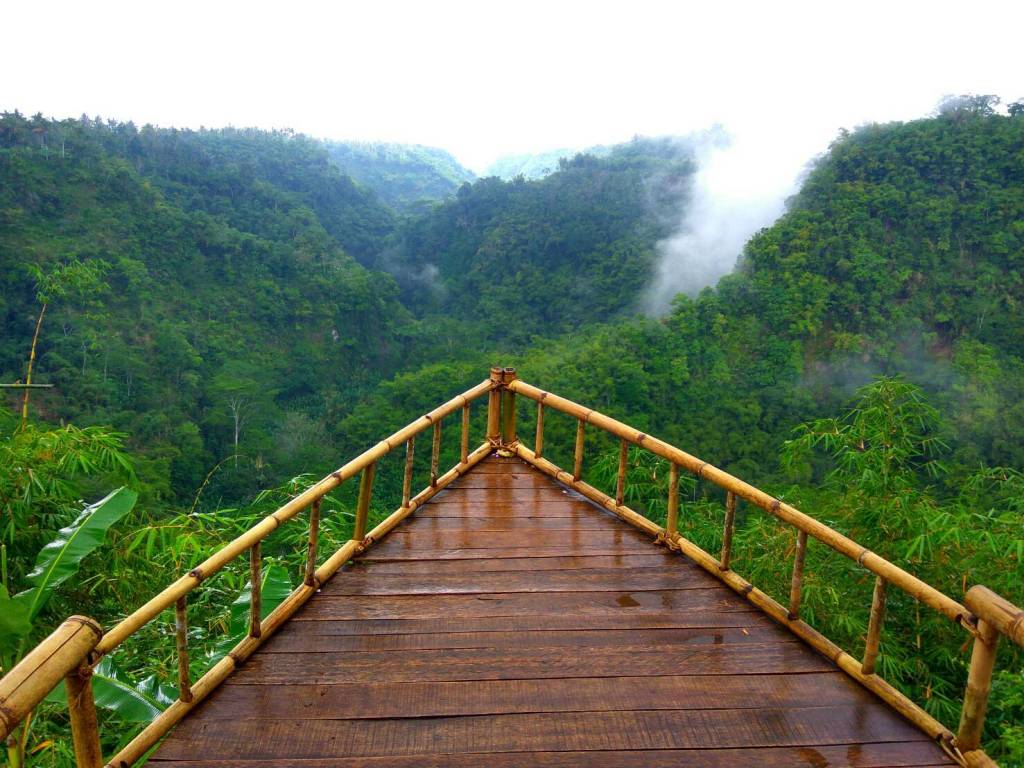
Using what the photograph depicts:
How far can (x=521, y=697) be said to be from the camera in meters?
1.79

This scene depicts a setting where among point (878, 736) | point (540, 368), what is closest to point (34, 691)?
point (878, 736)

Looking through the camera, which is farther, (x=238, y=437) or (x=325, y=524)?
(x=238, y=437)

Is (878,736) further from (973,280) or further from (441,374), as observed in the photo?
(973,280)

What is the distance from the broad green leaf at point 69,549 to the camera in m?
2.11

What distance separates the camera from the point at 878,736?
169cm

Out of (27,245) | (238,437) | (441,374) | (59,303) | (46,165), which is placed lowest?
(238,437)

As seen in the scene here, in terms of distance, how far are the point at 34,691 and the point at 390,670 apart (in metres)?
0.87

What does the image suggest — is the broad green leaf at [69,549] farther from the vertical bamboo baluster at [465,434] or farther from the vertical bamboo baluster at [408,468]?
the vertical bamboo baluster at [465,434]

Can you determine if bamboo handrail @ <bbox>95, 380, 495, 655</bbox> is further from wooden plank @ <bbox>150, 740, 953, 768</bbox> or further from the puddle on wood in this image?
the puddle on wood

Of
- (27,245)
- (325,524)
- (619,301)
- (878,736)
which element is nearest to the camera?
(878,736)

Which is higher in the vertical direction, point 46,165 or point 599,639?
point 46,165

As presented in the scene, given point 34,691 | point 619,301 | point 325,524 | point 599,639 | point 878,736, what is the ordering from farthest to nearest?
point 619,301, point 325,524, point 599,639, point 878,736, point 34,691

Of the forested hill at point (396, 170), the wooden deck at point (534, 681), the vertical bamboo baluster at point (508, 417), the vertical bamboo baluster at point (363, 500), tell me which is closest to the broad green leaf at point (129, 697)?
the wooden deck at point (534, 681)

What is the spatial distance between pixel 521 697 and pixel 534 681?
A: 0.08m
